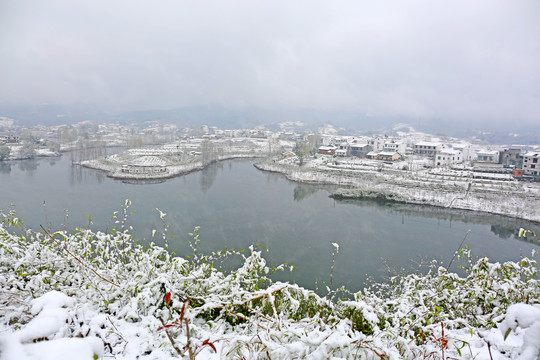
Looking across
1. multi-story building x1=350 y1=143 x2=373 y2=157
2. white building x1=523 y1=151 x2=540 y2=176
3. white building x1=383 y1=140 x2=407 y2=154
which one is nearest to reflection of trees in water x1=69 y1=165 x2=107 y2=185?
multi-story building x1=350 y1=143 x2=373 y2=157

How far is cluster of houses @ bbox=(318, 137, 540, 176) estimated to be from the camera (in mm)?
13142

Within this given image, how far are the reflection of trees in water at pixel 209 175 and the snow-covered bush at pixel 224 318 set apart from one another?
8.89 m

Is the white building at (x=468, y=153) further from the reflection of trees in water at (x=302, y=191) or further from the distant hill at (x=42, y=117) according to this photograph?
the distant hill at (x=42, y=117)

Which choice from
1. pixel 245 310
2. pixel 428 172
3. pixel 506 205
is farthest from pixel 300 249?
pixel 428 172

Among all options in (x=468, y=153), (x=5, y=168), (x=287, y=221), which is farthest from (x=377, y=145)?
(x=5, y=168)

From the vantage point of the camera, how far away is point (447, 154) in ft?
52.9

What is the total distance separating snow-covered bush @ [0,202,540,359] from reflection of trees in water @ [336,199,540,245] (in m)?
6.91

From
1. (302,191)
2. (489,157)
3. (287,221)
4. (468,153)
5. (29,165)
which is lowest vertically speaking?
(287,221)

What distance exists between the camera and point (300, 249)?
217 inches

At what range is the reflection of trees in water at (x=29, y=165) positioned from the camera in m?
13.1

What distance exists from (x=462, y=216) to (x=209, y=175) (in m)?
9.74

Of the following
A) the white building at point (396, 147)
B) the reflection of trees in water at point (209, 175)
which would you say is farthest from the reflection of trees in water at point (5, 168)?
the white building at point (396, 147)

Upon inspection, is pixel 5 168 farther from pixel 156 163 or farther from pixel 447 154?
pixel 447 154

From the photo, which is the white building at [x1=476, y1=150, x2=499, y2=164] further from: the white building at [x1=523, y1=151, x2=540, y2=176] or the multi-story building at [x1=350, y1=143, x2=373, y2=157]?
the multi-story building at [x1=350, y1=143, x2=373, y2=157]
